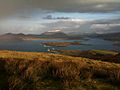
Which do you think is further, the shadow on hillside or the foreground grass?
the shadow on hillside

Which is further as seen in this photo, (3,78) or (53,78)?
(3,78)

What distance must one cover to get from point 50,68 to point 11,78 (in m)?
2.12

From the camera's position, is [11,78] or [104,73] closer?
[11,78]

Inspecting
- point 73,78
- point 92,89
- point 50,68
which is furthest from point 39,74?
point 92,89

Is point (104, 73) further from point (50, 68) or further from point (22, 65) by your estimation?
point (22, 65)

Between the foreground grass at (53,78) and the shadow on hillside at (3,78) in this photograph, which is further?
the shadow on hillside at (3,78)

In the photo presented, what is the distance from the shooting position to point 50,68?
444 inches

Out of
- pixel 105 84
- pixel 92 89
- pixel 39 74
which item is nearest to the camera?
pixel 92 89

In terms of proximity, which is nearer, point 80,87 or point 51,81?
point 80,87

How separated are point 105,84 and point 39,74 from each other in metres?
3.10

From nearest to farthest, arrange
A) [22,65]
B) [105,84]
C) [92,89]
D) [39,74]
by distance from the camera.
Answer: [92,89] < [105,84] < [39,74] < [22,65]

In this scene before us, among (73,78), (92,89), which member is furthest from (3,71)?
(92,89)

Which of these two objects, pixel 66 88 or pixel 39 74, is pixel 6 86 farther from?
pixel 66 88

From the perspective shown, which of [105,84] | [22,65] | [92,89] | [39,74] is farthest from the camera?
[22,65]
